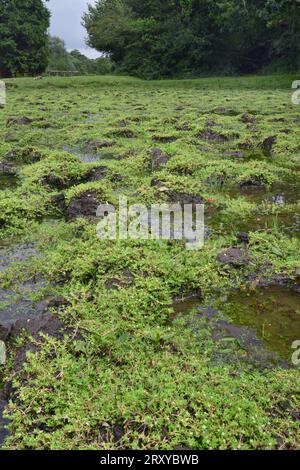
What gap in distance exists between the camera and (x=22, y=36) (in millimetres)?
44000

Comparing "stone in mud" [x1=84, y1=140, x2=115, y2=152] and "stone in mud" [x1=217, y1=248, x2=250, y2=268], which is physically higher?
"stone in mud" [x1=84, y1=140, x2=115, y2=152]

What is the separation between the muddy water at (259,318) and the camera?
4.16 m

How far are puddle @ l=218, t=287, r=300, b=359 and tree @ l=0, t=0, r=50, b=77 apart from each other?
1747 inches

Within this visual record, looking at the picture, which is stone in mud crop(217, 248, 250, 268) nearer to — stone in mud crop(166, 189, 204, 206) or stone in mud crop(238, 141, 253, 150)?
stone in mud crop(166, 189, 204, 206)

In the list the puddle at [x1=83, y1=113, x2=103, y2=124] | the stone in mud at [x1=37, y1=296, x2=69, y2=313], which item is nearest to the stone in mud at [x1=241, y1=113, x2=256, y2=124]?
the puddle at [x1=83, y1=113, x2=103, y2=124]

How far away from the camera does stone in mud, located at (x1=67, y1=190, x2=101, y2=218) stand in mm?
7319

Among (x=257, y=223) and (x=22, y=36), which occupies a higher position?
(x=22, y=36)

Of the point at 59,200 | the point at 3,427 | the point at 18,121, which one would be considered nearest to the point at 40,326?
the point at 3,427

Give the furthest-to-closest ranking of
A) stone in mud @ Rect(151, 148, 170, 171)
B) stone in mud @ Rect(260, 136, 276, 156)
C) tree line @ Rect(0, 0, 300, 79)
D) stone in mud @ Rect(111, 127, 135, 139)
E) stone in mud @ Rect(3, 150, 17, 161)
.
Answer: tree line @ Rect(0, 0, 300, 79)
stone in mud @ Rect(111, 127, 135, 139)
stone in mud @ Rect(260, 136, 276, 156)
stone in mud @ Rect(3, 150, 17, 161)
stone in mud @ Rect(151, 148, 170, 171)

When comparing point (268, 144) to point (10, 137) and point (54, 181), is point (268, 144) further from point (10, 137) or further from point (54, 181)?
point (10, 137)

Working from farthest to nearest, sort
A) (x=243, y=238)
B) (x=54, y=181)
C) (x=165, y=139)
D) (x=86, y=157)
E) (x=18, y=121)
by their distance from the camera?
1. (x=18, y=121)
2. (x=165, y=139)
3. (x=86, y=157)
4. (x=54, y=181)
5. (x=243, y=238)

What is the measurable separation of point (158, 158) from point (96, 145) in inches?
127

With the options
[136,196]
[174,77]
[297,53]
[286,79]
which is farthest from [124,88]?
[136,196]

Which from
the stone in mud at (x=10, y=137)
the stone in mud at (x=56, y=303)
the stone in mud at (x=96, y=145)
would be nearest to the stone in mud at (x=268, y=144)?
the stone in mud at (x=96, y=145)
